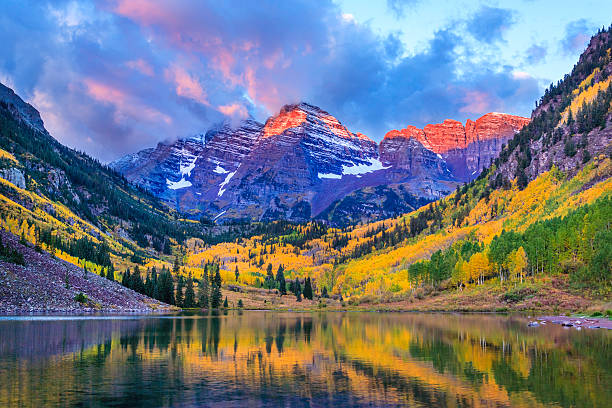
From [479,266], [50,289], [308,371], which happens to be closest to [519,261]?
[479,266]

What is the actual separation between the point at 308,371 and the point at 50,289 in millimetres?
111117

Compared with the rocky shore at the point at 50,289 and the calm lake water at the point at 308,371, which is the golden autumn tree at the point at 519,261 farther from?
the rocky shore at the point at 50,289

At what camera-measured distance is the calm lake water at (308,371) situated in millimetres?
32281

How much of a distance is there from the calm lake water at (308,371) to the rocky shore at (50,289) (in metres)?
59.8

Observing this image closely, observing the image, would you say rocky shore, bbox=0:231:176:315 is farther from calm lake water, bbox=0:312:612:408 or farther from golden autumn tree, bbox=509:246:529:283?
golden autumn tree, bbox=509:246:529:283

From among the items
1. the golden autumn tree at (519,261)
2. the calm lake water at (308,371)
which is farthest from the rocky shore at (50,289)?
the golden autumn tree at (519,261)

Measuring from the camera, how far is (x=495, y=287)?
510 feet

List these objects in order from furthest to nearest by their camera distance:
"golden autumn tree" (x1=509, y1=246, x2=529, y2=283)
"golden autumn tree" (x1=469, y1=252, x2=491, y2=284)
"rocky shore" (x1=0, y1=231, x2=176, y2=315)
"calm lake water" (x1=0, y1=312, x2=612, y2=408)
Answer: "golden autumn tree" (x1=469, y1=252, x2=491, y2=284) → "golden autumn tree" (x1=509, y1=246, x2=529, y2=283) → "rocky shore" (x1=0, y1=231, x2=176, y2=315) → "calm lake water" (x1=0, y1=312, x2=612, y2=408)

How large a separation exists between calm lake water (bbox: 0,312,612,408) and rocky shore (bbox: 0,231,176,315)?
196 ft

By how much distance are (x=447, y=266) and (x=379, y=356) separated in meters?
141

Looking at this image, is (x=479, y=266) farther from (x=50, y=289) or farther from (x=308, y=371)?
(x=308, y=371)

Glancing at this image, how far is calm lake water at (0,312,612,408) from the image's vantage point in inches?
1271

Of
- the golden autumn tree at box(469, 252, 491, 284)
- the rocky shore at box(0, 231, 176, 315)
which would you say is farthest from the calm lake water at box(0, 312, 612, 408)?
the golden autumn tree at box(469, 252, 491, 284)

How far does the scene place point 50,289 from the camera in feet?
430
